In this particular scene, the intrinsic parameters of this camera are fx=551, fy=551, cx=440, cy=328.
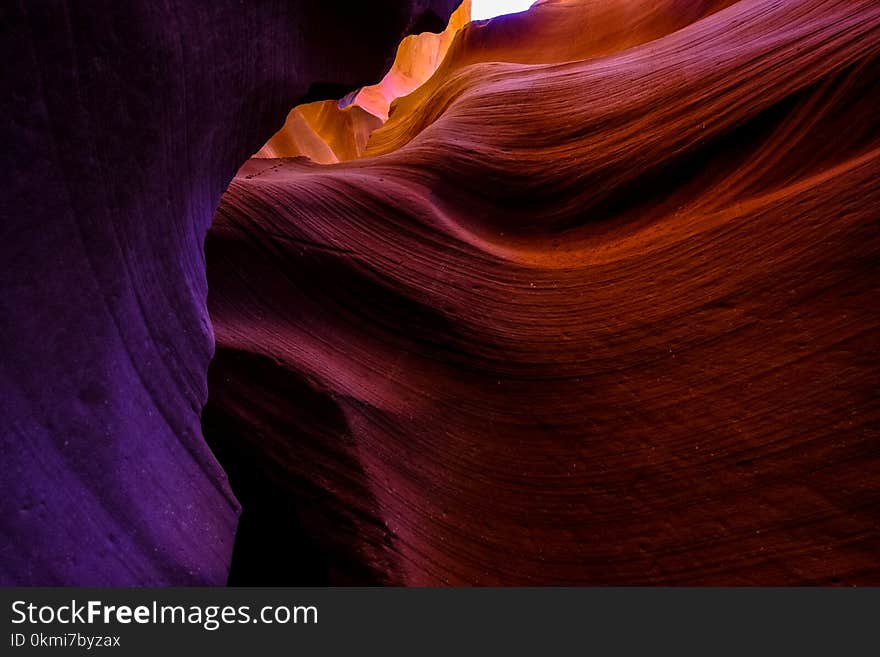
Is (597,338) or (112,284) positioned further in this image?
(597,338)

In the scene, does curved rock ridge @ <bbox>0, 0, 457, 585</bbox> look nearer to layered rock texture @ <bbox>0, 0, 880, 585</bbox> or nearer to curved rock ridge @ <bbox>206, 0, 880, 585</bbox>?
layered rock texture @ <bbox>0, 0, 880, 585</bbox>

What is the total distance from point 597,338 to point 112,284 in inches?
58.0

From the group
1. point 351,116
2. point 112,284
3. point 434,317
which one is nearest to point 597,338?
point 434,317

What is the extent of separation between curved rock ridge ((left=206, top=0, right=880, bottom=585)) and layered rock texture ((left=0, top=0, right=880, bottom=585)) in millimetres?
10

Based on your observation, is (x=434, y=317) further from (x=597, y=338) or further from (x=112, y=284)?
(x=112, y=284)

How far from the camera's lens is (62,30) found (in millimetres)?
977

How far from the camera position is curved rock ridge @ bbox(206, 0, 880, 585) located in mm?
1537

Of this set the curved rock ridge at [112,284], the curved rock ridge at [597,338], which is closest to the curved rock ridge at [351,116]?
the curved rock ridge at [597,338]

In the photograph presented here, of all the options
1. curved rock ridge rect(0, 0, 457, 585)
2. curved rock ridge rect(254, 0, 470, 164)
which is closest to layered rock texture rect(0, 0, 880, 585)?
curved rock ridge rect(0, 0, 457, 585)

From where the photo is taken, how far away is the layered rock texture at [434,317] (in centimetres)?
107

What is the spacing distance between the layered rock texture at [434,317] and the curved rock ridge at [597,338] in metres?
0.01

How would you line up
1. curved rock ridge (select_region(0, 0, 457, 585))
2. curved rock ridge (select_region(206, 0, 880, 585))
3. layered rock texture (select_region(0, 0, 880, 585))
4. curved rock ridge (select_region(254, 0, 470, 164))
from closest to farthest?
curved rock ridge (select_region(0, 0, 457, 585))
layered rock texture (select_region(0, 0, 880, 585))
curved rock ridge (select_region(206, 0, 880, 585))
curved rock ridge (select_region(254, 0, 470, 164))

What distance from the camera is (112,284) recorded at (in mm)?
1156

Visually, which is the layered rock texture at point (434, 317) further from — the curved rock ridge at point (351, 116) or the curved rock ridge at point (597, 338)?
the curved rock ridge at point (351, 116)
